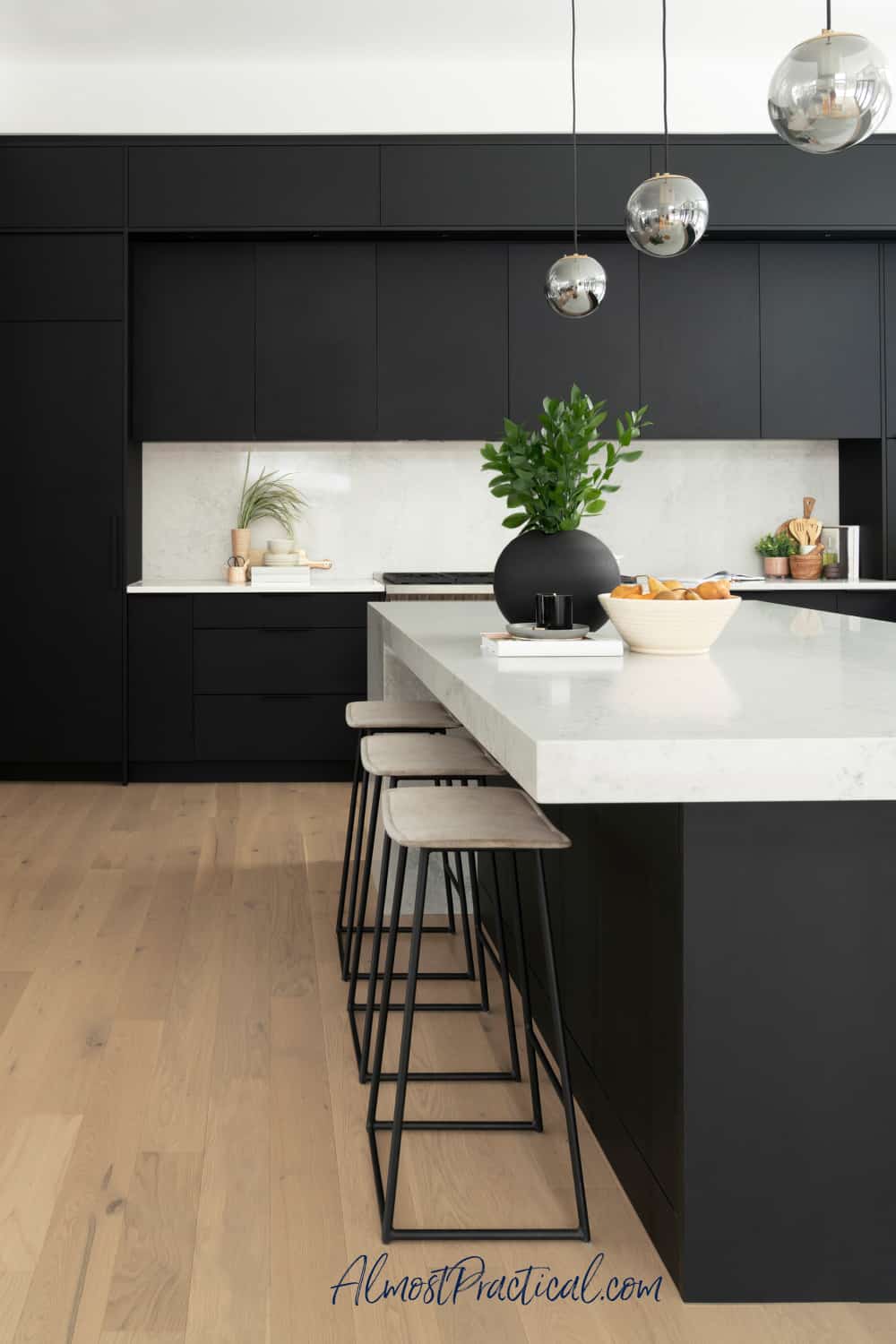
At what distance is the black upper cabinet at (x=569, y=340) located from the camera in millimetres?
6004

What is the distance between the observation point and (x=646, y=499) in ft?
21.3

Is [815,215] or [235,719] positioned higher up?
[815,215]

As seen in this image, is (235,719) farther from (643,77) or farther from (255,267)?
(643,77)

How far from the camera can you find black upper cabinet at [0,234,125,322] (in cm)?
572

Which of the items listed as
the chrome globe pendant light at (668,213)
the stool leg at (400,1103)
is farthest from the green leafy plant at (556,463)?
the stool leg at (400,1103)

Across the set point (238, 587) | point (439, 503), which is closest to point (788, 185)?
point (439, 503)

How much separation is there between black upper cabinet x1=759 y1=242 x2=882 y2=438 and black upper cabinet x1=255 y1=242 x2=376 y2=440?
1.86 metres

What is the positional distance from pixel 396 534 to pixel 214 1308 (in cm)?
493

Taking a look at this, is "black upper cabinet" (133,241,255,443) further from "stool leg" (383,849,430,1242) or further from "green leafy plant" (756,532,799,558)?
"stool leg" (383,849,430,1242)

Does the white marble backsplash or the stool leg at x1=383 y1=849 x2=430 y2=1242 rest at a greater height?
the white marble backsplash

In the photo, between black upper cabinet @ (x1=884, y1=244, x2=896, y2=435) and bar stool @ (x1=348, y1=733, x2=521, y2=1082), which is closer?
bar stool @ (x1=348, y1=733, x2=521, y2=1082)

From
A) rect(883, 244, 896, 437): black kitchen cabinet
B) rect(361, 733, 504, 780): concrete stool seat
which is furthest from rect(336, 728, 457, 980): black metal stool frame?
rect(883, 244, 896, 437): black kitchen cabinet

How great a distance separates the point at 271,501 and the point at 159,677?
3.61 ft

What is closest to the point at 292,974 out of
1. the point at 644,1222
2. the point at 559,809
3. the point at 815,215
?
the point at 559,809
